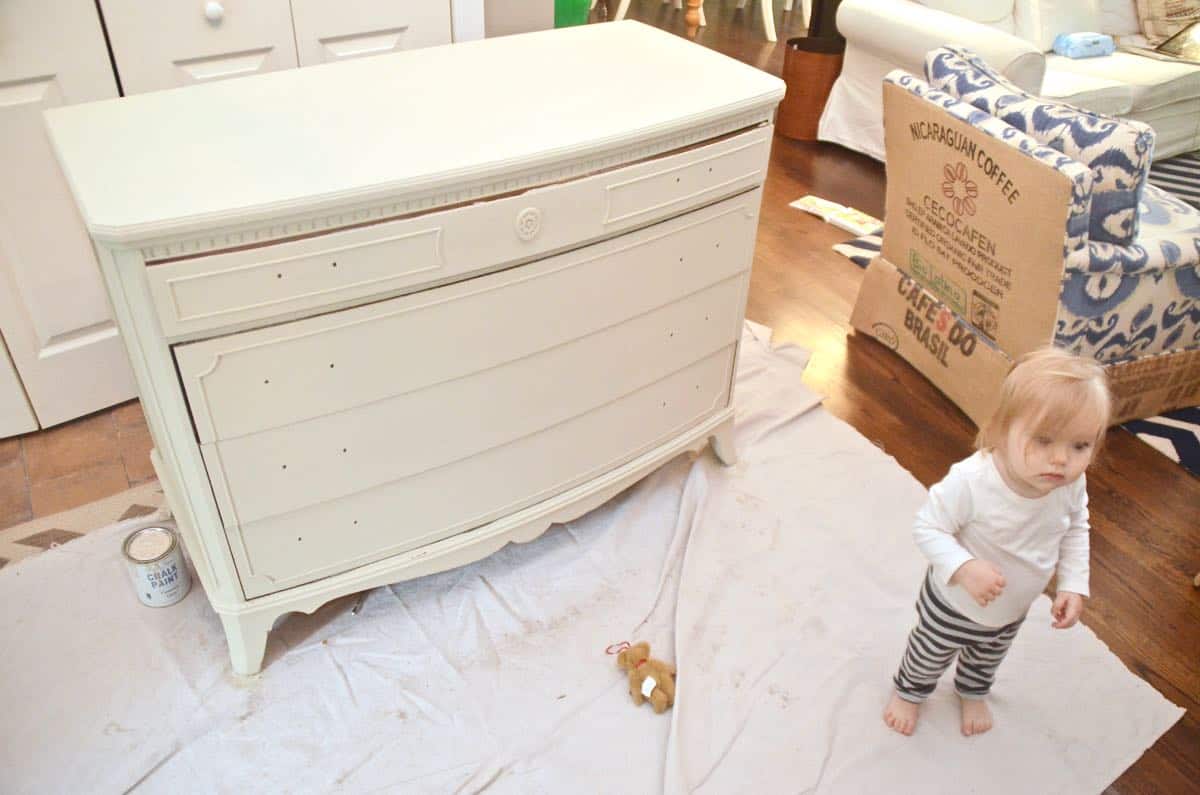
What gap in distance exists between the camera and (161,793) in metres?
1.33

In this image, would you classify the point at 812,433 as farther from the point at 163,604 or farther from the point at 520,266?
the point at 163,604

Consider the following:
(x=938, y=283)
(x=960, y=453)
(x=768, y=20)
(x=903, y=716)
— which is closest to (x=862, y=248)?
(x=938, y=283)

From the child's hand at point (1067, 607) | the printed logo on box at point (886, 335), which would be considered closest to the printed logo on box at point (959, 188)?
the printed logo on box at point (886, 335)

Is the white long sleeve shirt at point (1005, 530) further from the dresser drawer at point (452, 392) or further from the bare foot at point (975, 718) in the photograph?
the dresser drawer at point (452, 392)

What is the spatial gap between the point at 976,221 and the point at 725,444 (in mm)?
779

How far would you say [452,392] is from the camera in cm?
141

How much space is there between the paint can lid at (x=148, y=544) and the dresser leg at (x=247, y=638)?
205mm

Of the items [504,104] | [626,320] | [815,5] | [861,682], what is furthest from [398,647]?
[815,5]

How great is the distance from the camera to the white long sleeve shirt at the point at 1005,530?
47.1 inches

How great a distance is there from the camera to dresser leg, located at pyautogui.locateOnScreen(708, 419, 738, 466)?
1.94 metres

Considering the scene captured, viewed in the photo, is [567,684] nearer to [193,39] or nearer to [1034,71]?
[193,39]

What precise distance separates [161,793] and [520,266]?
96 centimetres

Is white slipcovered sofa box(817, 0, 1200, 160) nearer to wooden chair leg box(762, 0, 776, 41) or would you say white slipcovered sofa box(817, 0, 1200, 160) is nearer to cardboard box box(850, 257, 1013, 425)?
cardboard box box(850, 257, 1013, 425)

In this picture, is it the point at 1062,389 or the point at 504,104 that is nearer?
the point at 1062,389
